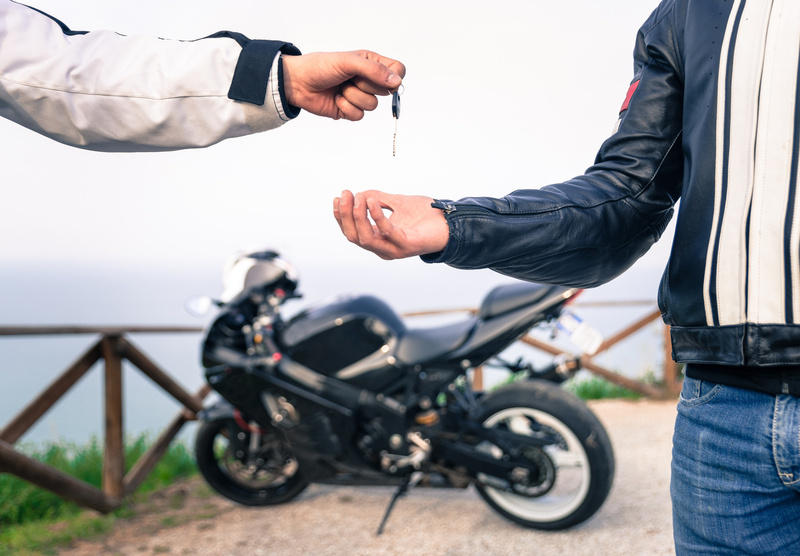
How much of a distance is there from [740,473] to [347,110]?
35.1 inches

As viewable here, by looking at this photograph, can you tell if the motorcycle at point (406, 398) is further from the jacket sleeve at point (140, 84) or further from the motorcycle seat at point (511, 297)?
the jacket sleeve at point (140, 84)

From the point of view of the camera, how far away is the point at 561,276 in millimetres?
1144

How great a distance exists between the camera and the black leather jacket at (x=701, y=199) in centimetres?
89

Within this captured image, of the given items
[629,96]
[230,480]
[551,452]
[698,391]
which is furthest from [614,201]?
[230,480]

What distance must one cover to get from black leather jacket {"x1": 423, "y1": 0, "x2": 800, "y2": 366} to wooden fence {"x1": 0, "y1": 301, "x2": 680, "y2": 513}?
2.16 meters

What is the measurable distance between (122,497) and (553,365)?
8.29 ft

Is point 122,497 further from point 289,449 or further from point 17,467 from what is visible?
point 289,449

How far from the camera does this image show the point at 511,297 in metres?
2.99

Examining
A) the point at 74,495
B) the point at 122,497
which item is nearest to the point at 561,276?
the point at 74,495

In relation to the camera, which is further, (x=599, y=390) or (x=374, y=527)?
(x=599, y=390)

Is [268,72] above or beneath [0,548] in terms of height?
above

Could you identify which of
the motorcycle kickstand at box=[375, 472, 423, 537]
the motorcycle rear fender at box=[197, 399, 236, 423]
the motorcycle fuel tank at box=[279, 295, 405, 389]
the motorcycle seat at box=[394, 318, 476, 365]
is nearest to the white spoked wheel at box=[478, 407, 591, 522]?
the motorcycle kickstand at box=[375, 472, 423, 537]

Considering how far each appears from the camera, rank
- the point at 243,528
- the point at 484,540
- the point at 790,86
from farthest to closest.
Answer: the point at 243,528 < the point at 484,540 < the point at 790,86

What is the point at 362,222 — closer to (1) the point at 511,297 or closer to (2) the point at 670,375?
(1) the point at 511,297
